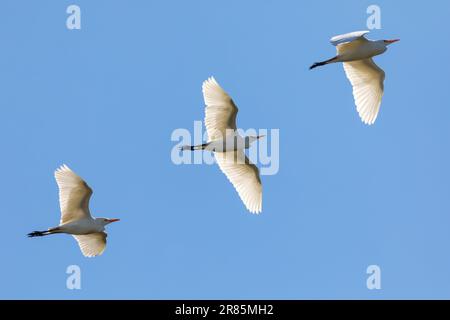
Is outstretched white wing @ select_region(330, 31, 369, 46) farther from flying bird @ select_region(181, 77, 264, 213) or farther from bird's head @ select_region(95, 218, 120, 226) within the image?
bird's head @ select_region(95, 218, 120, 226)

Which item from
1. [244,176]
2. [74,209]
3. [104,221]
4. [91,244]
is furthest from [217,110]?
[91,244]

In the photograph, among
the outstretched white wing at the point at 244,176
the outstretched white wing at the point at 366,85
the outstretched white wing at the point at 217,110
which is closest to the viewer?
the outstretched white wing at the point at 217,110

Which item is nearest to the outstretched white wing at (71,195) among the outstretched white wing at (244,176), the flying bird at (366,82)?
the outstretched white wing at (244,176)

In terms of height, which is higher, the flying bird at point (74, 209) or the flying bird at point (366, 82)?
the flying bird at point (366, 82)

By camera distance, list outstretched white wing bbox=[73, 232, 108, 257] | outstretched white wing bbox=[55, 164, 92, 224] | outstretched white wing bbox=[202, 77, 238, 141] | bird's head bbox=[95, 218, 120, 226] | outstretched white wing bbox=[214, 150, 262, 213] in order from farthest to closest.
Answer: outstretched white wing bbox=[214, 150, 262, 213]
outstretched white wing bbox=[73, 232, 108, 257]
bird's head bbox=[95, 218, 120, 226]
outstretched white wing bbox=[202, 77, 238, 141]
outstretched white wing bbox=[55, 164, 92, 224]

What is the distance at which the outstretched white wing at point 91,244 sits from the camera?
22109 mm

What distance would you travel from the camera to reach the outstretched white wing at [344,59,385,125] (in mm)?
22828

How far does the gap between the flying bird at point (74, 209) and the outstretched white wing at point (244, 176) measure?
300cm

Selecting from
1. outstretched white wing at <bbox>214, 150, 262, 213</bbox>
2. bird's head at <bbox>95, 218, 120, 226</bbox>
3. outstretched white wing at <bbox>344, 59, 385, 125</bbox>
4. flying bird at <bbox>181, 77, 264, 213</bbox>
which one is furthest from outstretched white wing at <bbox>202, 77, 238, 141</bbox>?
outstretched white wing at <bbox>344, 59, 385, 125</bbox>

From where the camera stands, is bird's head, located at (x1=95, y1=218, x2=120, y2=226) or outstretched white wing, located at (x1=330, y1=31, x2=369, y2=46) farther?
bird's head, located at (x1=95, y1=218, x2=120, y2=226)

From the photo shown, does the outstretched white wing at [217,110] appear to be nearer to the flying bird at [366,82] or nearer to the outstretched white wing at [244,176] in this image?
the outstretched white wing at [244,176]

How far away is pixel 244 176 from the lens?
22812mm

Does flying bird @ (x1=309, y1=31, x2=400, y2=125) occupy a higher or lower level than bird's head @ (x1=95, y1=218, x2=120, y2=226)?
higher
